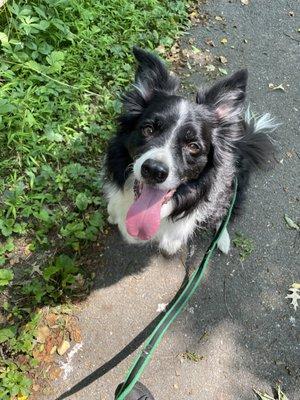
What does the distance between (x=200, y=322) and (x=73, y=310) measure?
1.01m

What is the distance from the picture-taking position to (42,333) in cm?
294

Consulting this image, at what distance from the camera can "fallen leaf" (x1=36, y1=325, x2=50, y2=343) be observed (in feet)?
→ 9.54

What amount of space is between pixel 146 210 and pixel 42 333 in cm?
120

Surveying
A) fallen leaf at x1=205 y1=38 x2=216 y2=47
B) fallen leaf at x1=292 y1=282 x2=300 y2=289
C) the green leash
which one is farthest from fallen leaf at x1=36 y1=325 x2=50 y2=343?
Result: fallen leaf at x1=205 y1=38 x2=216 y2=47

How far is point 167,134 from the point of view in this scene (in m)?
2.58

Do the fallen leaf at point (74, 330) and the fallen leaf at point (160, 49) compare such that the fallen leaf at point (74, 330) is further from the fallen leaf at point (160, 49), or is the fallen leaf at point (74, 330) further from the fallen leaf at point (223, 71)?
the fallen leaf at point (223, 71)

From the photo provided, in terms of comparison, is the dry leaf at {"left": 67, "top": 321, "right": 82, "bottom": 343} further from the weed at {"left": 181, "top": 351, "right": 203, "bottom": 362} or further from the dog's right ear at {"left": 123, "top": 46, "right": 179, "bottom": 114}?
the dog's right ear at {"left": 123, "top": 46, "right": 179, "bottom": 114}

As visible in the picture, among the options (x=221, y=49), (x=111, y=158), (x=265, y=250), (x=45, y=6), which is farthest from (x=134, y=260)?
(x=221, y=49)

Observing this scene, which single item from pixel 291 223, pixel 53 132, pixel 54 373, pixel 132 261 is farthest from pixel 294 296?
pixel 53 132

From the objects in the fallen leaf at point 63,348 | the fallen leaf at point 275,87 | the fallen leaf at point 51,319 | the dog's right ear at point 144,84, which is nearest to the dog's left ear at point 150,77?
the dog's right ear at point 144,84

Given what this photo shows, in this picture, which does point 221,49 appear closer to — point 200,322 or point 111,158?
point 111,158

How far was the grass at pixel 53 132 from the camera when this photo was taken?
3033 millimetres

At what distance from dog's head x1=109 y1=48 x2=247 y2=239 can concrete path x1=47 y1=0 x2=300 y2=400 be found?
0.79 metres

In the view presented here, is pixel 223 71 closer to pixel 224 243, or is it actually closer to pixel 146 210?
pixel 224 243
